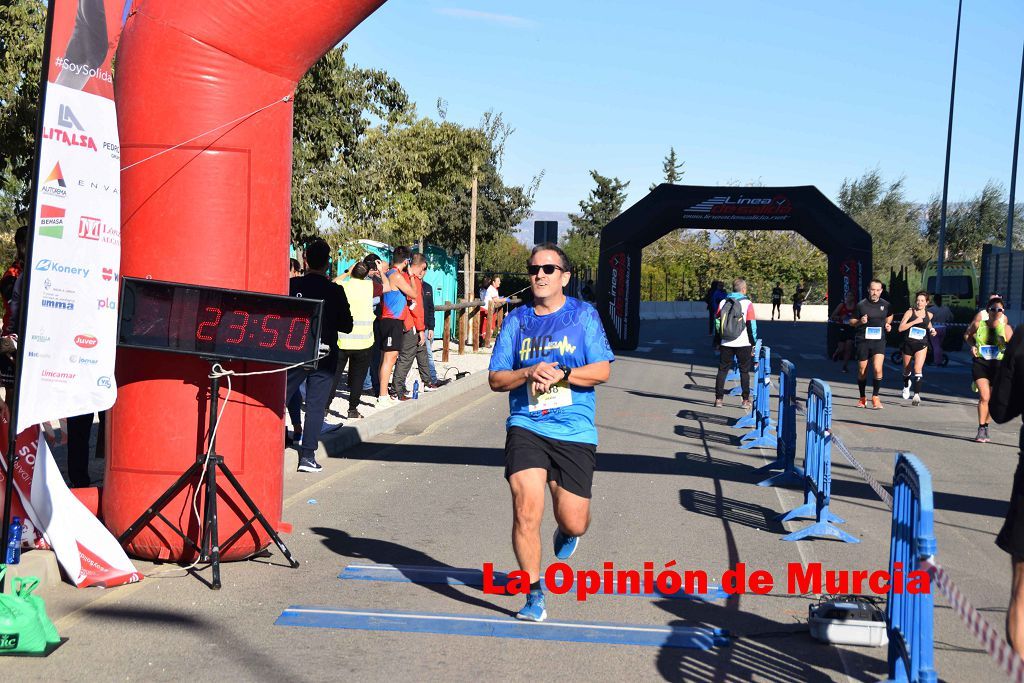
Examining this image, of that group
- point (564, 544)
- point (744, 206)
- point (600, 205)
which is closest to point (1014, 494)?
point (564, 544)

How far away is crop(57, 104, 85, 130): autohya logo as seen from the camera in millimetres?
5777

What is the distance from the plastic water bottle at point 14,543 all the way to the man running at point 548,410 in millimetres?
2563

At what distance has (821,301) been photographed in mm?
72375

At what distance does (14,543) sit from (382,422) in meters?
7.62

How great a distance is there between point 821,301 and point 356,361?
63.3 m

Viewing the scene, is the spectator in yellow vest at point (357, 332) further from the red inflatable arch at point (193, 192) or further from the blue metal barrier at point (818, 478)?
the blue metal barrier at point (818, 478)

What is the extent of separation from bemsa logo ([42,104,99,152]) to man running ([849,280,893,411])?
→ 44.0 ft

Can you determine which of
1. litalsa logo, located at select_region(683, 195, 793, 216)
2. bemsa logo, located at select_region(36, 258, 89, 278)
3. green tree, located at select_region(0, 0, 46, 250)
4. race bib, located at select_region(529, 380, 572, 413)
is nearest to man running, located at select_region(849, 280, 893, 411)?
green tree, located at select_region(0, 0, 46, 250)

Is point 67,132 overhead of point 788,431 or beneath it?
overhead

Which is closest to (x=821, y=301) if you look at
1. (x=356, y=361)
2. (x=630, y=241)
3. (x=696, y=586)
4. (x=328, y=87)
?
(x=630, y=241)

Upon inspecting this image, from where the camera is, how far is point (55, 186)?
578 centimetres

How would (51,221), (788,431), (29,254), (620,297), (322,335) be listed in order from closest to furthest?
(29,254) → (51,221) → (322,335) → (788,431) → (620,297)

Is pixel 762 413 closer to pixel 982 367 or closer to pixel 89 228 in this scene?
pixel 982 367

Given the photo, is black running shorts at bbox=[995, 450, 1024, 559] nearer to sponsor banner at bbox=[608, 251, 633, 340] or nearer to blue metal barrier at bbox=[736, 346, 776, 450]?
blue metal barrier at bbox=[736, 346, 776, 450]
